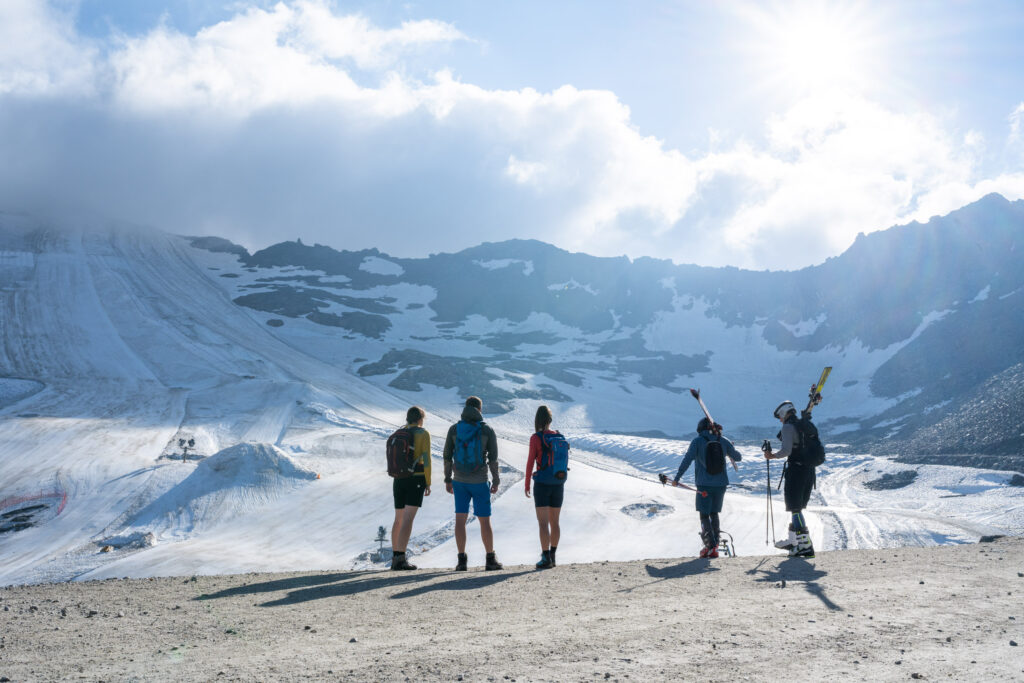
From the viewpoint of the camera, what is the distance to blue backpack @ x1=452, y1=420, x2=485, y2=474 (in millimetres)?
10250

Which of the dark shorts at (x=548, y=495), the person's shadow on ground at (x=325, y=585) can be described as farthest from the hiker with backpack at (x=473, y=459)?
the person's shadow on ground at (x=325, y=585)

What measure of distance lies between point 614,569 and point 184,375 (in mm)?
73554

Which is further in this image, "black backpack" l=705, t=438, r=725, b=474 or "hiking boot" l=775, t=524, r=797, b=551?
"black backpack" l=705, t=438, r=725, b=474

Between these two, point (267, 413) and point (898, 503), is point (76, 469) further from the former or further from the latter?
point (898, 503)

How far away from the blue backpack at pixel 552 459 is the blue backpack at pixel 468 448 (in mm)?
1000

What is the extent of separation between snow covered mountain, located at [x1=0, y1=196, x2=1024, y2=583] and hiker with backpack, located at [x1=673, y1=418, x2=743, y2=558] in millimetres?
19948

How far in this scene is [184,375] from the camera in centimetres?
7281

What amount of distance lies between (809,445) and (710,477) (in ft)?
5.61

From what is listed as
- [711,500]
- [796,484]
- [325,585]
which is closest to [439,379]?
[711,500]

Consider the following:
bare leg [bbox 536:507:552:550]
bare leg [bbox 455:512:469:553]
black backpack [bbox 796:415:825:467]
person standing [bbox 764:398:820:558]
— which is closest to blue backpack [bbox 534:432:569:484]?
bare leg [bbox 536:507:552:550]

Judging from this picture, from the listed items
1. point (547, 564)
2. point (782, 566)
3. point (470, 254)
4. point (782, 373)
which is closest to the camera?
point (782, 566)

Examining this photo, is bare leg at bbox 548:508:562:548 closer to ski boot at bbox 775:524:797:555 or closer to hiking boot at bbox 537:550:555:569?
hiking boot at bbox 537:550:555:569

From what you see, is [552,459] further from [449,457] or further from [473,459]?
[449,457]

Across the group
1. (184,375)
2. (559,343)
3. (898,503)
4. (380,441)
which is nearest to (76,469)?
(380,441)
